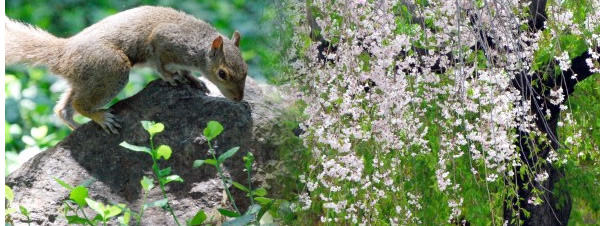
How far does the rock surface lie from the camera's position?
1.40 metres

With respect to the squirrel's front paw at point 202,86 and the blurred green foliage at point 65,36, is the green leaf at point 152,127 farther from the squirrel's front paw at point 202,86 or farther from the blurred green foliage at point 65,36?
the blurred green foliage at point 65,36

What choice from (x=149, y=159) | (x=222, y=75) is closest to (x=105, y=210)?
(x=149, y=159)

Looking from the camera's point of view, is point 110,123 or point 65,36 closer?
point 110,123

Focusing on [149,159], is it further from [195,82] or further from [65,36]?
[65,36]

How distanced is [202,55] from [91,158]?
293 mm

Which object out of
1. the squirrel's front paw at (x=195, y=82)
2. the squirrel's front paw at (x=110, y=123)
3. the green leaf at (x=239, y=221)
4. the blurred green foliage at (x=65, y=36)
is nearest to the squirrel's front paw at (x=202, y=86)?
the squirrel's front paw at (x=195, y=82)

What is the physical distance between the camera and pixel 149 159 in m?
1.44

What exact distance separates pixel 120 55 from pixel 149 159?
0.65 feet

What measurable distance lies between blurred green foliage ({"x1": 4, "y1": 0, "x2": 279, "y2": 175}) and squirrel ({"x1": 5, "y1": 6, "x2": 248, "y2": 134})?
460 millimetres

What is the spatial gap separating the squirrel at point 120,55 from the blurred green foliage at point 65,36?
46 cm

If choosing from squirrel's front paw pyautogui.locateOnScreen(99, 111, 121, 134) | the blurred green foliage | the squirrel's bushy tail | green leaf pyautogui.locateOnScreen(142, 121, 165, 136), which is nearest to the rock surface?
squirrel's front paw pyautogui.locateOnScreen(99, 111, 121, 134)

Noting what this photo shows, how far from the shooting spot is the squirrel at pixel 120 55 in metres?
1.45

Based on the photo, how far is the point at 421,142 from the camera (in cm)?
225

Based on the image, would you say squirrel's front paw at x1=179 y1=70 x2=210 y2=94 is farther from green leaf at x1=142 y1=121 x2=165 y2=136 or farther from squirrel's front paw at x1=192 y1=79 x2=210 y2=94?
green leaf at x1=142 y1=121 x2=165 y2=136
